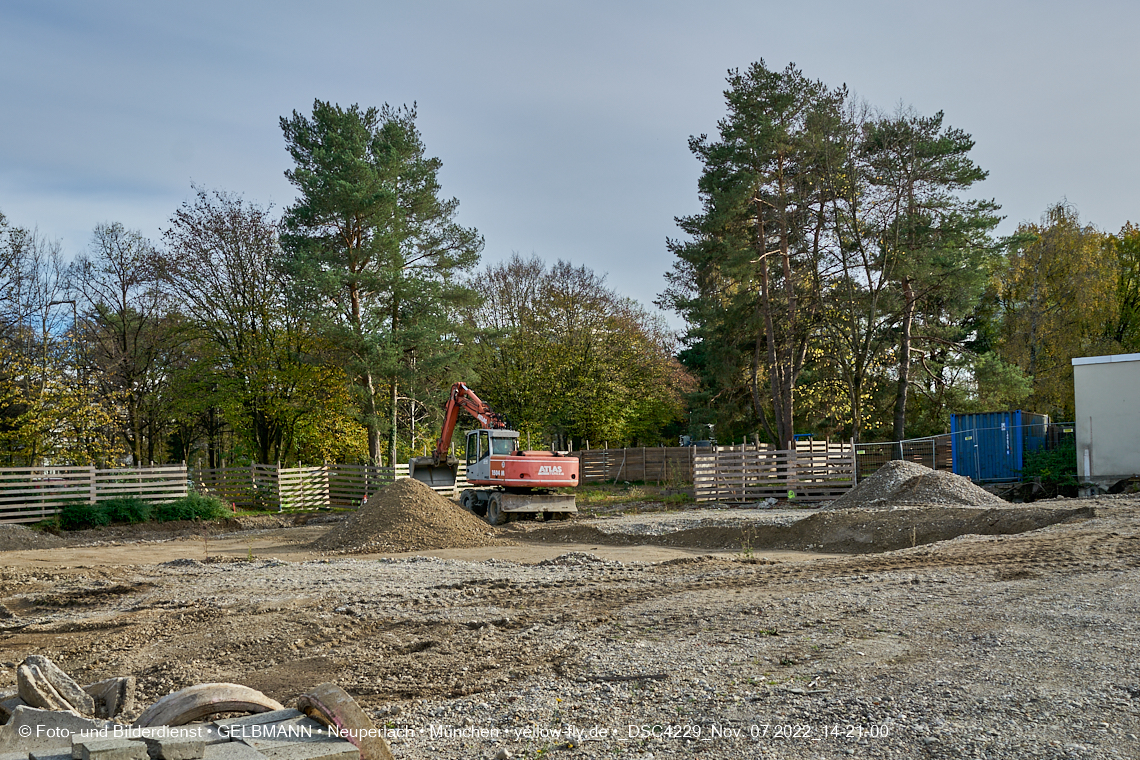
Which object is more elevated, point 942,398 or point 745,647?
point 942,398

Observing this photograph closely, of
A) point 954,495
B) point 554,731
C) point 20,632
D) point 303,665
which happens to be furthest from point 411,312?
point 554,731

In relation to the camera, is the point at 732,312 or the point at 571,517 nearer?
the point at 571,517

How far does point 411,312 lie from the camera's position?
27891 mm

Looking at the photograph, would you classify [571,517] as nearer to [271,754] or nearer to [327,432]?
[327,432]

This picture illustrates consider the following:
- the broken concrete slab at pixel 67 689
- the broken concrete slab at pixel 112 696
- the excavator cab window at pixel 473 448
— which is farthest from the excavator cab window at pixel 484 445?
the broken concrete slab at pixel 67 689

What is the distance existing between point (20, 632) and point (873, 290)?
26.4 m

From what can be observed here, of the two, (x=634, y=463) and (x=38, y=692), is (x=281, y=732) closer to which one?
(x=38, y=692)

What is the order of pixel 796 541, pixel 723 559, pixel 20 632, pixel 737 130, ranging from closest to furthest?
pixel 20 632 → pixel 723 559 → pixel 796 541 → pixel 737 130

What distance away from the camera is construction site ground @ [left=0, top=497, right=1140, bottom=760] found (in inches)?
176

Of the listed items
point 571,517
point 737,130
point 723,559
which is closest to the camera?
point 723,559

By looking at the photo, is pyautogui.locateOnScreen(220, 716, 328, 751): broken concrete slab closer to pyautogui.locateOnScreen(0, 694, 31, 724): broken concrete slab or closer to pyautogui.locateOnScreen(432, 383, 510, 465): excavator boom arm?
pyautogui.locateOnScreen(0, 694, 31, 724): broken concrete slab

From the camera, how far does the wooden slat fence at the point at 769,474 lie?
81.5 ft

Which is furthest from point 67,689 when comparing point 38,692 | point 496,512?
point 496,512

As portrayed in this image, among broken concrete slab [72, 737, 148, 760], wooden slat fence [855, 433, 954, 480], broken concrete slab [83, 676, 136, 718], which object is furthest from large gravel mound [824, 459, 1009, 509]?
broken concrete slab [72, 737, 148, 760]
